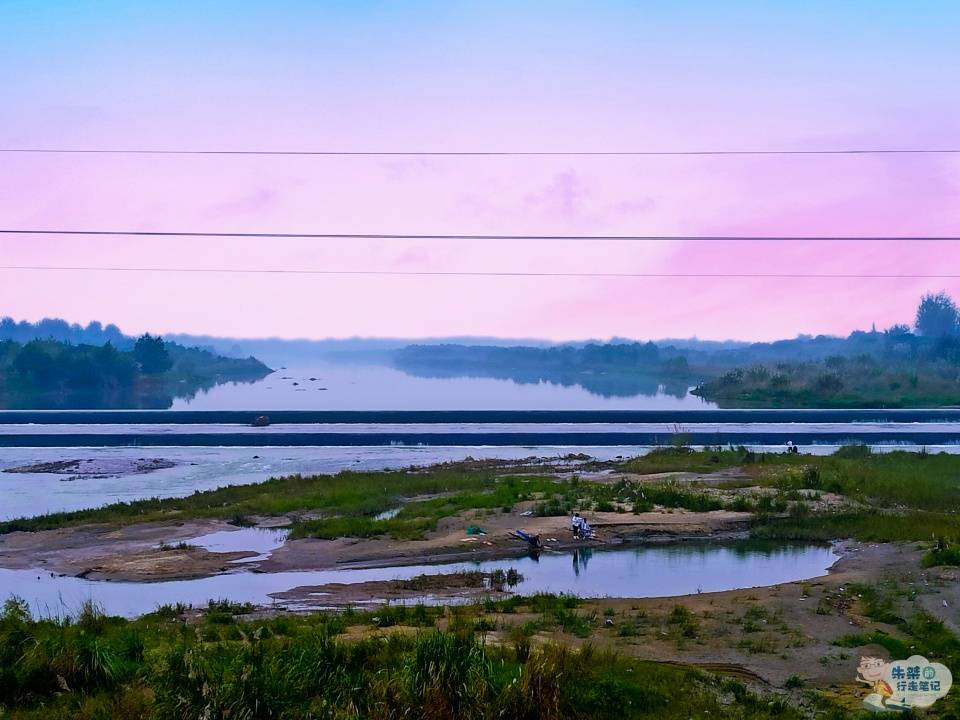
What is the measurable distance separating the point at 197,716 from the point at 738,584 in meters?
12.0

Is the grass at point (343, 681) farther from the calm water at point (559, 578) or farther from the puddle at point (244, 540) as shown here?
the puddle at point (244, 540)

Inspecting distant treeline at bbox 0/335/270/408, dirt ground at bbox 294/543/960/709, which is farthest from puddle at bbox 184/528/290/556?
distant treeline at bbox 0/335/270/408

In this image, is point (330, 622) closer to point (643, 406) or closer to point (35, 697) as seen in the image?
point (35, 697)

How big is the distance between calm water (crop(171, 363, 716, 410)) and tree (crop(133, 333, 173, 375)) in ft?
16.6

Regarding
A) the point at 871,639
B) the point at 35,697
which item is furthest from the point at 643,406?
the point at 35,697

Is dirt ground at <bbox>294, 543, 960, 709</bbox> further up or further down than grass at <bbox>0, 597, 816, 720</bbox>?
further down

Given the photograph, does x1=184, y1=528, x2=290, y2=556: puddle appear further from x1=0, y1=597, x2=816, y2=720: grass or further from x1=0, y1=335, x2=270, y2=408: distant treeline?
x1=0, y1=335, x2=270, y2=408: distant treeline

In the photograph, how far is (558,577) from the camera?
17.8 meters

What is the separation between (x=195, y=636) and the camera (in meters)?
11.8

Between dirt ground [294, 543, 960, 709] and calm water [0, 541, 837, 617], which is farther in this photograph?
calm water [0, 541, 837, 617]

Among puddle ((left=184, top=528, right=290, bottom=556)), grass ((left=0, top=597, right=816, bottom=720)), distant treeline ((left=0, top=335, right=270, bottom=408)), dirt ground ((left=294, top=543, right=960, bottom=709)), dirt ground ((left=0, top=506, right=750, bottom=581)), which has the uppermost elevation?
distant treeline ((left=0, top=335, right=270, bottom=408))

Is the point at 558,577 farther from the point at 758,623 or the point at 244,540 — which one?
the point at 244,540

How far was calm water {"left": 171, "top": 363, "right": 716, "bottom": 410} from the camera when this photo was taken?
224 ft

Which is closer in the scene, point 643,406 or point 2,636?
point 2,636
